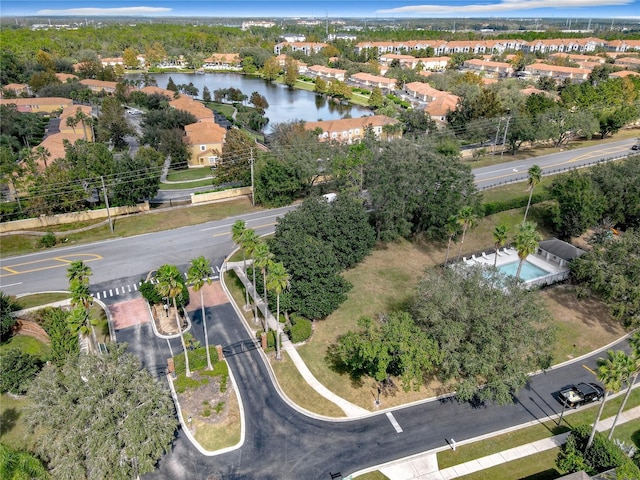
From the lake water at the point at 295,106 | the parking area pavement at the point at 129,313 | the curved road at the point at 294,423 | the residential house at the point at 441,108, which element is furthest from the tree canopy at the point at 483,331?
the lake water at the point at 295,106

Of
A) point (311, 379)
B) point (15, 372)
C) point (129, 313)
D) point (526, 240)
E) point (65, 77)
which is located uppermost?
point (65, 77)

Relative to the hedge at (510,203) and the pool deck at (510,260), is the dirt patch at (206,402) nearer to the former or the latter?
the pool deck at (510,260)

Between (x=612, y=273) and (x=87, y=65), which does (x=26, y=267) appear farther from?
(x=87, y=65)

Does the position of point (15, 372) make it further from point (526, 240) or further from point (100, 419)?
point (526, 240)

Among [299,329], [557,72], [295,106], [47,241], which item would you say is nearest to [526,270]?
[299,329]

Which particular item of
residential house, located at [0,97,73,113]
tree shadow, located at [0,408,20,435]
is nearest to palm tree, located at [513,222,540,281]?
tree shadow, located at [0,408,20,435]

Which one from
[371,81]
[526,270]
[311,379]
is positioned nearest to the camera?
[311,379]

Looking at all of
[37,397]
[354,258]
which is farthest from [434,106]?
[37,397]
